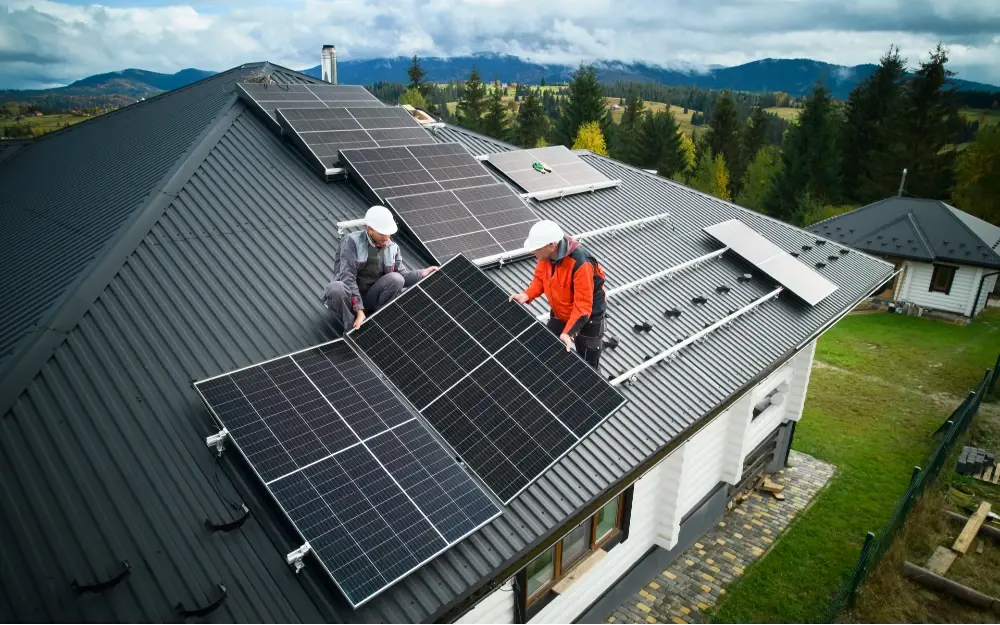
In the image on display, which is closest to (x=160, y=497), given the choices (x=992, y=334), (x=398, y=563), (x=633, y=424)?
(x=398, y=563)

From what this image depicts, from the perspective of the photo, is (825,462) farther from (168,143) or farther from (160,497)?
(168,143)

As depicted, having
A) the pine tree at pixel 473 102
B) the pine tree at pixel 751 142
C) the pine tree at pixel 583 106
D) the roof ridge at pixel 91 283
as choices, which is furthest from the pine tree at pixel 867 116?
the roof ridge at pixel 91 283

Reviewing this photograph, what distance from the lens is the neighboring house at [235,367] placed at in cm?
566

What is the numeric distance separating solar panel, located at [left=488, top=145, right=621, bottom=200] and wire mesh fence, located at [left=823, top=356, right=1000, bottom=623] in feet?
34.1

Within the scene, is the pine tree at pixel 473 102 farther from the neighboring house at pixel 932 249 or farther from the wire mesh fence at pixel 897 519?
the wire mesh fence at pixel 897 519

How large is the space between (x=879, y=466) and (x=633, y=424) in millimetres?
13409

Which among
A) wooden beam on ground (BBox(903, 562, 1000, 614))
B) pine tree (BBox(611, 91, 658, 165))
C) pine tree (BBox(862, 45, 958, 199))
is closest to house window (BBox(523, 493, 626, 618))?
wooden beam on ground (BBox(903, 562, 1000, 614))

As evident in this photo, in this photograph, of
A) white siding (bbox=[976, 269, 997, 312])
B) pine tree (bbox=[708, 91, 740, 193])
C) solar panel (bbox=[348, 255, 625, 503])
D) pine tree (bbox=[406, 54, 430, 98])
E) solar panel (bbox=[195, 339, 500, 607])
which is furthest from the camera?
pine tree (bbox=[406, 54, 430, 98])

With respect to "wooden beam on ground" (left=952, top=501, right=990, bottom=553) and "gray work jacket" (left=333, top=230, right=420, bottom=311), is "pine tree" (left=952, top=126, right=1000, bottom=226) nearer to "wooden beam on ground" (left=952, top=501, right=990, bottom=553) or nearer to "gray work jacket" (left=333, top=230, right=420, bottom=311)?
"wooden beam on ground" (left=952, top=501, right=990, bottom=553)

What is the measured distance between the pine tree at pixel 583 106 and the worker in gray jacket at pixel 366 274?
221ft

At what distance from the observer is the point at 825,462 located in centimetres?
1808

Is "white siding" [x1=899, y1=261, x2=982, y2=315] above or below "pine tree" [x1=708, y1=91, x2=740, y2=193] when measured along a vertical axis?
below

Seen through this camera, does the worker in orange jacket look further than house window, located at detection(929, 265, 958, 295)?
No

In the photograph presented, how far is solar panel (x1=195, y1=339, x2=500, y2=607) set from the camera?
Result: 236 inches
